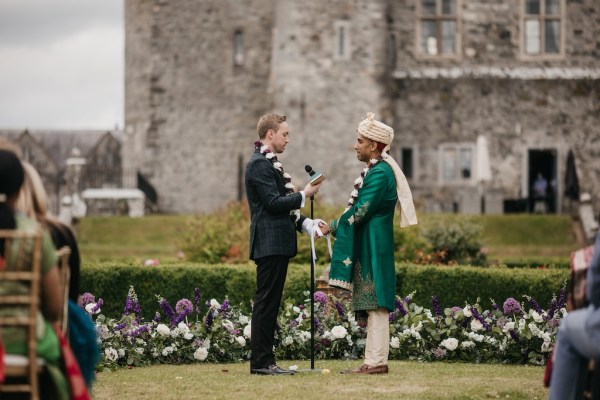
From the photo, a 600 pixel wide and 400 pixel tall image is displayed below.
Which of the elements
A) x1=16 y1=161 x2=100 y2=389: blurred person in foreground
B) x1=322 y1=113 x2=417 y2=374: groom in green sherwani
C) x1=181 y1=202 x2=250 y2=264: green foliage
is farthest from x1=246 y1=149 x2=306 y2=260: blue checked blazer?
x1=181 y1=202 x2=250 y2=264: green foliage

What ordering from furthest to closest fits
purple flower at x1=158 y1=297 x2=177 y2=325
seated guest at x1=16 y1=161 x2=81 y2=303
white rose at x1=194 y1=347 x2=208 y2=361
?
purple flower at x1=158 y1=297 x2=177 y2=325 < white rose at x1=194 y1=347 x2=208 y2=361 < seated guest at x1=16 y1=161 x2=81 y2=303

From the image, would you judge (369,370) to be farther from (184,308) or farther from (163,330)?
(184,308)

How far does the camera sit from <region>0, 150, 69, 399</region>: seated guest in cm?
626

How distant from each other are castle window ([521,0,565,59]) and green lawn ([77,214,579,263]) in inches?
239

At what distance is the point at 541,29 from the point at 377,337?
81.5ft

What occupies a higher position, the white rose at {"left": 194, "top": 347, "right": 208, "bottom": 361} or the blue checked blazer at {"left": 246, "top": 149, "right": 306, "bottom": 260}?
the blue checked blazer at {"left": 246, "top": 149, "right": 306, "bottom": 260}

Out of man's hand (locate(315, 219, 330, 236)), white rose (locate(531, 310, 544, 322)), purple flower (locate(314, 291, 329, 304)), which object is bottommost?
white rose (locate(531, 310, 544, 322))

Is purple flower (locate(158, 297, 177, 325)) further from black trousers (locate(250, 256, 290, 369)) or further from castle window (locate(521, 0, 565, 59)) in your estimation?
castle window (locate(521, 0, 565, 59))

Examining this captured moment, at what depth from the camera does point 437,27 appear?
3353 cm

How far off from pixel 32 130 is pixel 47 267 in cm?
6313

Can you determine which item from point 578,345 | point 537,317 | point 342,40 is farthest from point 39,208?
point 342,40

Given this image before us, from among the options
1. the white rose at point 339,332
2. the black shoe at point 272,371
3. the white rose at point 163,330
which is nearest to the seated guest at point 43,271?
the black shoe at point 272,371

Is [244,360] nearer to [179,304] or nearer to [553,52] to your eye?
[179,304]

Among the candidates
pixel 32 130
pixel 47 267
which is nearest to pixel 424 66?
pixel 47 267
